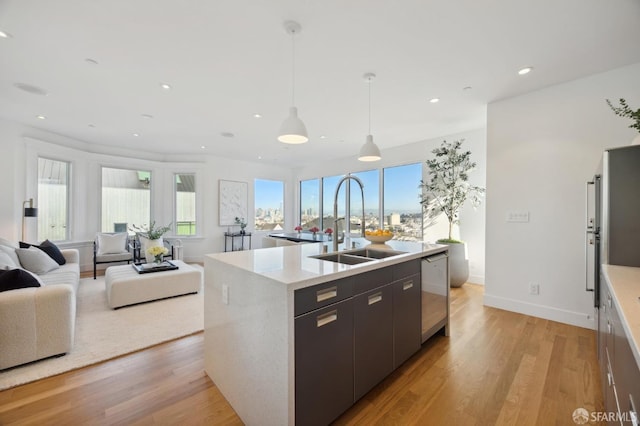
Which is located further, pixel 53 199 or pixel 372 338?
pixel 53 199

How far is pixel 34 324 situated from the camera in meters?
2.13

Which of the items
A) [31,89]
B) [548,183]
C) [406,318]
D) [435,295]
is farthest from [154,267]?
[548,183]

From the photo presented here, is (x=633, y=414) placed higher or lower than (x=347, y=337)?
higher

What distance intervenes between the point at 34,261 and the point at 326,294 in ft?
13.7

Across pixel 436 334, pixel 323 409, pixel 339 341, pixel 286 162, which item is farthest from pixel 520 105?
pixel 286 162

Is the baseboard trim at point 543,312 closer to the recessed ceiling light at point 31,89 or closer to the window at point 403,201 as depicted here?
the window at point 403,201

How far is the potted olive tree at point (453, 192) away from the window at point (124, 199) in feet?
20.9

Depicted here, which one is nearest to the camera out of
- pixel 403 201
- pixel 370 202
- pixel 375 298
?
pixel 375 298

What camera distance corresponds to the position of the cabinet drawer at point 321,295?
1312 mm

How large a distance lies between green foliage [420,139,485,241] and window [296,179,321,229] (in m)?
3.50

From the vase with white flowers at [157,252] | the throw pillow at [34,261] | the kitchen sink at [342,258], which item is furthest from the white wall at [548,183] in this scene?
the throw pillow at [34,261]

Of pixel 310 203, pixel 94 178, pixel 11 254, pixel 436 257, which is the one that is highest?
pixel 94 178

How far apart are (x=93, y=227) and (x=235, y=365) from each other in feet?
19.4

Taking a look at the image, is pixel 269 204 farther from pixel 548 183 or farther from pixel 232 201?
pixel 548 183
